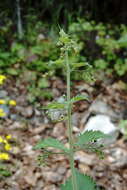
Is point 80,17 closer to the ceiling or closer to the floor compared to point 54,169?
closer to the ceiling

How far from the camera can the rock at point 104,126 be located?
409 centimetres

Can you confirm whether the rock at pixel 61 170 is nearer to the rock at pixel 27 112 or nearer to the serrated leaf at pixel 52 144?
the rock at pixel 27 112

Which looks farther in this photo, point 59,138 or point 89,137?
point 59,138

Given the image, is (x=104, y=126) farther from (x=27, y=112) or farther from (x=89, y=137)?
(x=89, y=137)

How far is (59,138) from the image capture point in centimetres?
414

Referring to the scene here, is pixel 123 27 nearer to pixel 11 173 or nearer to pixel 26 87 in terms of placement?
pixel 26 87

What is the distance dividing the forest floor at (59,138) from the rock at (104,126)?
7 centimetres

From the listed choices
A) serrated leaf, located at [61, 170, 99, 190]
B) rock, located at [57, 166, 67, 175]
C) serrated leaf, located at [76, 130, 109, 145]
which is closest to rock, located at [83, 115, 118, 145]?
rock, located at [57, 166, 67, 175]

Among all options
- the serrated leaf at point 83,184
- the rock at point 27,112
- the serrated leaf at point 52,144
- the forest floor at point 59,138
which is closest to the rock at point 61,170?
the forest floor at point 59,138

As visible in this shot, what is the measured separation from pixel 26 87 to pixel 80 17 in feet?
5.56

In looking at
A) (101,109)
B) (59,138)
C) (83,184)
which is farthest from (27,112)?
(83,184)

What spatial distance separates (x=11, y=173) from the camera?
329cm

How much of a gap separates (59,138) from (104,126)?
568 millimetres

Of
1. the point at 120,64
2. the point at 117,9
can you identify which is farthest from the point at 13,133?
the point at 117,9
